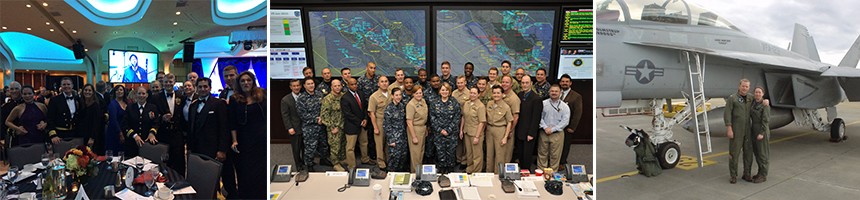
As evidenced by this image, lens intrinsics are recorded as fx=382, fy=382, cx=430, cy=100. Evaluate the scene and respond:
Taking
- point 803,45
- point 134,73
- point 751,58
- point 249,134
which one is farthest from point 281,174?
point 803,45

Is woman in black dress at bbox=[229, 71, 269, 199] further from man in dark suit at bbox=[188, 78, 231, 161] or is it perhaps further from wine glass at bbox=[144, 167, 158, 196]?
wine glass at bbox=[144, 167, 158, 196]

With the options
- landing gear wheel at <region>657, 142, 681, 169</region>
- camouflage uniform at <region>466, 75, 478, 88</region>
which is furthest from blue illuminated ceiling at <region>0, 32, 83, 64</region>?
landing gear wheel at <region>657, 142, 681, 169</region>

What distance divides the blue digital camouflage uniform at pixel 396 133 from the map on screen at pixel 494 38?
3.40 ft

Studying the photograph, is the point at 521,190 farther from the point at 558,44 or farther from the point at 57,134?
the point at 57,134

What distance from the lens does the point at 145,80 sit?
84.7 inches

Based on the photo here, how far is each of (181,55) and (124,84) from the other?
410 millimetres

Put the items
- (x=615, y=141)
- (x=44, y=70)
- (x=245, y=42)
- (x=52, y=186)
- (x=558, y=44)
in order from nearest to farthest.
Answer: (x=52, y=186), (x=245, y=42), (x=44, y=70), (x=558, y=44), (x=615, y=141)

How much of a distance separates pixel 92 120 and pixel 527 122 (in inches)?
115

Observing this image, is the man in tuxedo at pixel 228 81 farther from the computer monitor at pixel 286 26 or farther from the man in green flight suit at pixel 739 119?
the man in green flight suit at pixel 739 119

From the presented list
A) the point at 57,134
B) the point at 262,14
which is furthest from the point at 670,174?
the point at 57,134

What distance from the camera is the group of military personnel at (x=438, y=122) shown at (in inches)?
116

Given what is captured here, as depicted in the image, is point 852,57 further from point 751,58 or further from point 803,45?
point 751,58

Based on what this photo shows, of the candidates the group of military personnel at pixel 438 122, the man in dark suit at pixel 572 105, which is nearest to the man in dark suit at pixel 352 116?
the group of military personnel at pixel 438 122

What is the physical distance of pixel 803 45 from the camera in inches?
182
